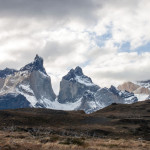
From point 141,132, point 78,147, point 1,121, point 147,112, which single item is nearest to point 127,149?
point 78,147

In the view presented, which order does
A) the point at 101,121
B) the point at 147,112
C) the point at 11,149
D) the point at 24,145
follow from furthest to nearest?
the point at 147,112 → the point at 101,121 → the point at 24,145 → the point at 11,149

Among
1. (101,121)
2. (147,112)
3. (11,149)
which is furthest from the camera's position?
(147,112)

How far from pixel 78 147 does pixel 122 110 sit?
9478 cm

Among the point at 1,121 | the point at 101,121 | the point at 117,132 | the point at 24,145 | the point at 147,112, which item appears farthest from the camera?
the point at 147,112

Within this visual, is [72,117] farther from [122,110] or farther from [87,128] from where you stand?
[122,110]

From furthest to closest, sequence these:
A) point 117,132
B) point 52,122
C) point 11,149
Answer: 1. point 52,122
2. point 117,132
3. point 11,149

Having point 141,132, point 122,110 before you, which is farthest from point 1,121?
point 122,110

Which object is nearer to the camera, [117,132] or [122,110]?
[117,132]

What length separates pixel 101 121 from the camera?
92.3m

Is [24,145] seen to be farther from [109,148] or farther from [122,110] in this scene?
[122,110]

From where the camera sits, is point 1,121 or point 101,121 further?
point 101,121

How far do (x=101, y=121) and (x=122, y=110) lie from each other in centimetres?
3878

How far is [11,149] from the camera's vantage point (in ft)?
108

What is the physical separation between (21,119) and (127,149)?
50.7 metres
